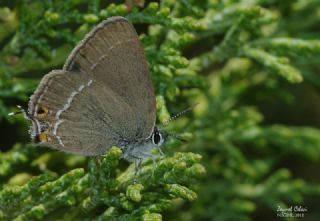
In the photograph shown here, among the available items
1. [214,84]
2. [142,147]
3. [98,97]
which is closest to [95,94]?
[98,97]

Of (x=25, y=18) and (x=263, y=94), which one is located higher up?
(x=263, y=94)

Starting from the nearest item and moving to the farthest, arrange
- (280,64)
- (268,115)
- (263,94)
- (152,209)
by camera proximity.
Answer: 1. (152,209)
2. (280,64)
3. (263,94)
4. (268,115)

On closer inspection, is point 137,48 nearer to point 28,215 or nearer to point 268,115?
point 28,215

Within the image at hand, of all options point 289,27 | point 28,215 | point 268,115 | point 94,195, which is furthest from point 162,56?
point 268,115

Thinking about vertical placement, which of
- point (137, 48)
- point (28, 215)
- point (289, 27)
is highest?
point (289, 27)

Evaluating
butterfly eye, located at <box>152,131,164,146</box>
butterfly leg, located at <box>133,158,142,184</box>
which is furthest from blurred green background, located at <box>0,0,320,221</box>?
butterfly leg, located at <box>133,158,142,184</box>

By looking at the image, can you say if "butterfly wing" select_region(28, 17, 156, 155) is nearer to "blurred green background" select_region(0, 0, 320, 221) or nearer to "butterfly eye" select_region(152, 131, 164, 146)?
"butterfly eye" select_region(152, 131, 164, 146)

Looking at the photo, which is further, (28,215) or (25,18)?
(25,18)

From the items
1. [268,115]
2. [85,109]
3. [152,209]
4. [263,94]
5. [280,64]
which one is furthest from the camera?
[268,115]
